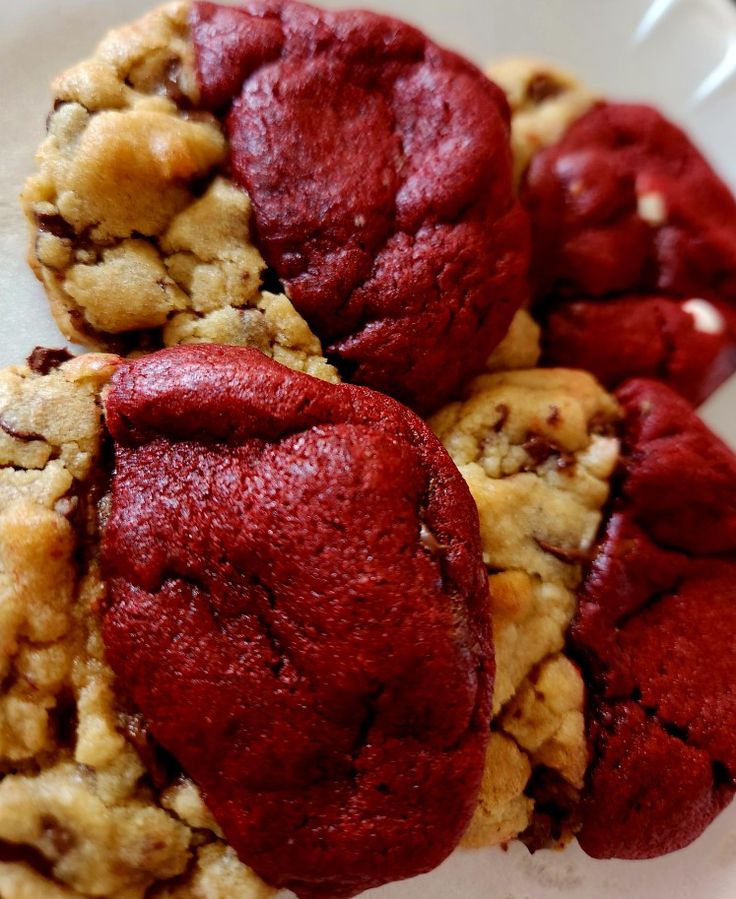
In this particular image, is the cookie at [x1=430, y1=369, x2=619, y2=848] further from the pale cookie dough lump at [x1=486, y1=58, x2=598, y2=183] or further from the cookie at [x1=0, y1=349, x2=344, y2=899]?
the pale cookie dough lump at [x1=486, y1=58, x2=598, y2=183]

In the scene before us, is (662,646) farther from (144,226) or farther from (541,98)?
(541,98)

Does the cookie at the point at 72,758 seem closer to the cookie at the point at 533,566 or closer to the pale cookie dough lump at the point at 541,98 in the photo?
the cookie at the point at 533,566

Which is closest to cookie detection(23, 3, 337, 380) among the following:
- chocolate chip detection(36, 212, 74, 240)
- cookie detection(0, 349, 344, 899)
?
chocolate chip detection(36, 212, 74, 240)

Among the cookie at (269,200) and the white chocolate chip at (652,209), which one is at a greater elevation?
the white chocolate chip at (652,209)

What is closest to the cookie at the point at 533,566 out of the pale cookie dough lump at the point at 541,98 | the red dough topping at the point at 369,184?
the red dough topping at the point at 369,184

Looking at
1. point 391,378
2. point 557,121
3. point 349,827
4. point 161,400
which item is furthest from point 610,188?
point 349,827

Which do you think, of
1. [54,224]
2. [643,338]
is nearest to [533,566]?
[643,338]

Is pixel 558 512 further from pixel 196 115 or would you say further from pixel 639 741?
pixel 196 115
